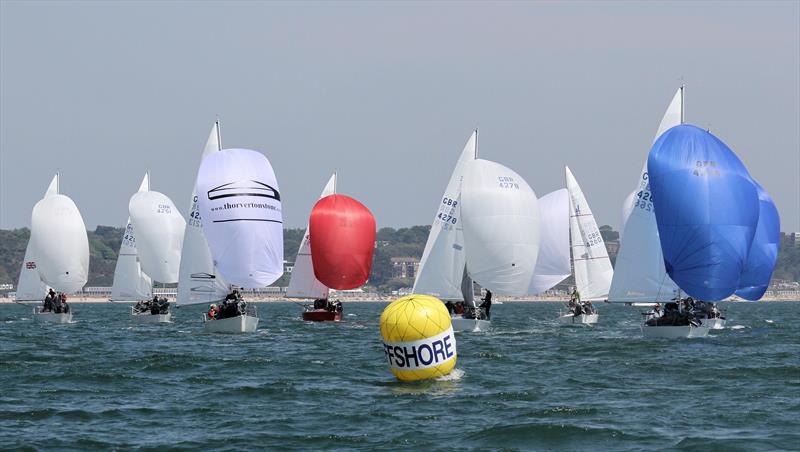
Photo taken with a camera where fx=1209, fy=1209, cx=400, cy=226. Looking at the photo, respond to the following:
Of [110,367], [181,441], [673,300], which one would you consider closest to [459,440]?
[181,441]

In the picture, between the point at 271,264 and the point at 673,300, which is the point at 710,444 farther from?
the point at 271,264

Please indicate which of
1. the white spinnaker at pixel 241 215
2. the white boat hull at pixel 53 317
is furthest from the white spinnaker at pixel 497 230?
the white boat hull at pixel 53 317

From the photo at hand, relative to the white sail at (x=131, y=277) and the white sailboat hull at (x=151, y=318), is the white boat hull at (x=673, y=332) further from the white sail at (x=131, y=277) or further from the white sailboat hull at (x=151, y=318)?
the white sail at (x=131, y=277)

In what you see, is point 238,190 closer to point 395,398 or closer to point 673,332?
point 673,332

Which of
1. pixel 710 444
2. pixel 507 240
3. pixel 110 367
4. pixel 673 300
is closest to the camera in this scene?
pixel 710 444

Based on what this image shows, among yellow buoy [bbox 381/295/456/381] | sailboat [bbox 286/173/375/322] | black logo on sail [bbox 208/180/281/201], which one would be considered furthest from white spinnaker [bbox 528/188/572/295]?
yellow buoy [bbox 381/295/456/381]

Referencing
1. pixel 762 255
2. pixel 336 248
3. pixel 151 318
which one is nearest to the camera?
pixel 762 255

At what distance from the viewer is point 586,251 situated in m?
64.8

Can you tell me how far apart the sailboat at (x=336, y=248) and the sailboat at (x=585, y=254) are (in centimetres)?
1138

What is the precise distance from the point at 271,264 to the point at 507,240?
9349mm

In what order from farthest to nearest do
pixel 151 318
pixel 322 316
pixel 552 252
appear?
pixel 552 252, pixel 151 318, pixel 322 316

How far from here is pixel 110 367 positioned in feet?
106

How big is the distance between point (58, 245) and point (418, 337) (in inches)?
1764

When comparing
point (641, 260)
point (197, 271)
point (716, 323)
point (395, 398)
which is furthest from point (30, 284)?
point (395, 398)
